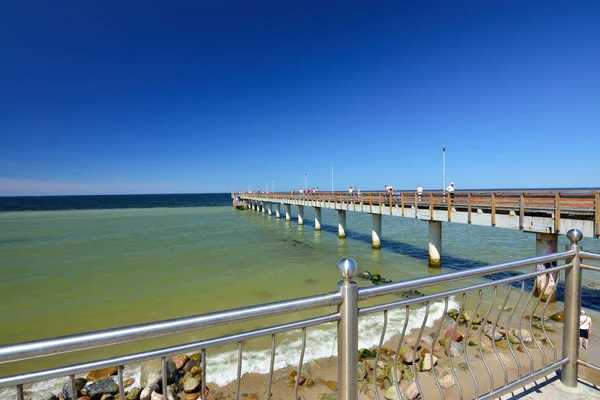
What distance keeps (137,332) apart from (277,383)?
228 inches

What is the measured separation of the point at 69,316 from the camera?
10656 millimetres

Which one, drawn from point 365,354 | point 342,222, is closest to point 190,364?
point 365,354

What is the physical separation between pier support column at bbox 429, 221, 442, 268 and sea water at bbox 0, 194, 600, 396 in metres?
0.46

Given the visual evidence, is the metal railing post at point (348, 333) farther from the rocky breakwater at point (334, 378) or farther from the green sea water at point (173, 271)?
the green sea water at point (173, 271)

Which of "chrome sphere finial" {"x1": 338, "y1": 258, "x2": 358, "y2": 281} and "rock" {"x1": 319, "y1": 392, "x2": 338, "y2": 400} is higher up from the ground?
"chrome sphere finial" {"x1": 338, "y1": 258, "x2": 358, "y2": 281}

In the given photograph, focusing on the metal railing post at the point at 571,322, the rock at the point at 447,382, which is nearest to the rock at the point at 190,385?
the rock at the point at 447,382

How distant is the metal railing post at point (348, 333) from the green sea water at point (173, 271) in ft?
25.5

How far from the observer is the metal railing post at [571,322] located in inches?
124

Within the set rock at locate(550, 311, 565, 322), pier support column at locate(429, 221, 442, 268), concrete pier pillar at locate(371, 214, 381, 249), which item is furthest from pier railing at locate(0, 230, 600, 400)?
concrete pier pillar at locate(371, 214, 381, 249)

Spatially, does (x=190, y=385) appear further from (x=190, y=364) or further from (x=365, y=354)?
(x=365, y=354)

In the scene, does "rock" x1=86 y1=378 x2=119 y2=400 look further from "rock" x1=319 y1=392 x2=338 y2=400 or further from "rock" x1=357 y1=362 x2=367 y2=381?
"rock" x1=357 y1=362 x2=367 y2=381

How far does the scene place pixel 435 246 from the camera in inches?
627

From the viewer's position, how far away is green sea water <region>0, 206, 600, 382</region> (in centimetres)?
1043

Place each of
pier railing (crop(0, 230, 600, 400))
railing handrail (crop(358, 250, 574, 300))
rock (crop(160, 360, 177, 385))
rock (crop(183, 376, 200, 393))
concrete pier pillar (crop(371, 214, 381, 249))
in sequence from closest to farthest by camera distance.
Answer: pier railing (crop(0, 230, 600, 400)) < railing handrail (crop(358, 250, 574, 300)) < rock (crop(183, 376, 200, 393)) < rock (crop(160, 360, 177, 385)) < concrete pier pillar (crop(371, 214, 381, 249))
